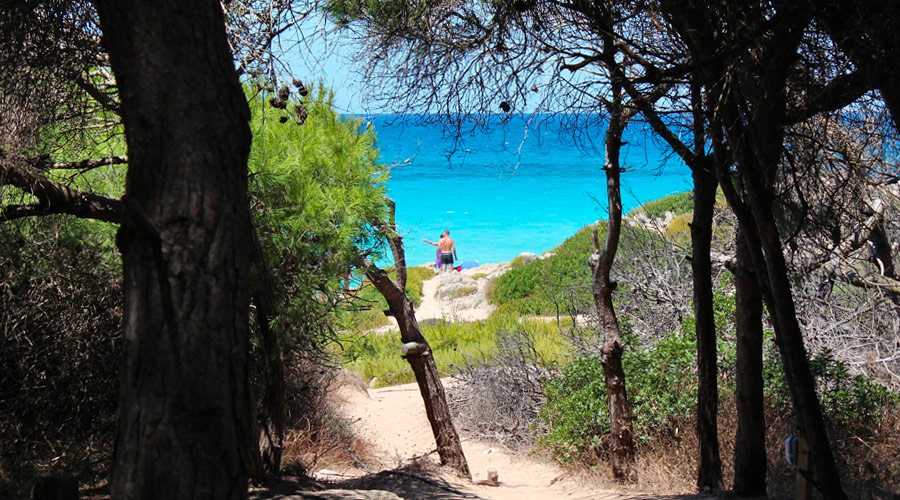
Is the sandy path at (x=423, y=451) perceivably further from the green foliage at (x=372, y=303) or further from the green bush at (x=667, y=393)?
the green foliage at (x=372, y=303)

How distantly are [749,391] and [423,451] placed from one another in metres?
6.01

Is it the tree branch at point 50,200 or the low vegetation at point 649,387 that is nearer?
the tree branch at point 50,200

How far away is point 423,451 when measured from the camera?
1062 cm

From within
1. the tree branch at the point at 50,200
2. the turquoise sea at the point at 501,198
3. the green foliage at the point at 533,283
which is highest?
the turquoise sea at the point at 501,198

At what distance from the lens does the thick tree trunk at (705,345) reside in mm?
6113

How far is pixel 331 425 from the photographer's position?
9.84 meters

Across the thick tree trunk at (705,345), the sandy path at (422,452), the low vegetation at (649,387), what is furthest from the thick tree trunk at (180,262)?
the low vegetation at (649,387)

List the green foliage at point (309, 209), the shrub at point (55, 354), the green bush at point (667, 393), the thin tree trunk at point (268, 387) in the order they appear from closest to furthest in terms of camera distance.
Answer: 1. the shrub at point (55, 354)
2. the thin tree trunk at point (268, 387)
3. the green foliage at point (309, 209)
4. the green bush at point (667, 393)

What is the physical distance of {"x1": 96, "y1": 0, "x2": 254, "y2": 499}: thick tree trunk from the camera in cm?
279

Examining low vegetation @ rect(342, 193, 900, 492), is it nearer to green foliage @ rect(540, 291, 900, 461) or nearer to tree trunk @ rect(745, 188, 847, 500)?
green foliage @ rect(540, 291, 900, 461)

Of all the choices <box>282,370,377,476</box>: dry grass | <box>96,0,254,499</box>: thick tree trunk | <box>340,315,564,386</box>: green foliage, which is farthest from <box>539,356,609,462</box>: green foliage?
<box>96,0,254,499</box>: thick tree trunk

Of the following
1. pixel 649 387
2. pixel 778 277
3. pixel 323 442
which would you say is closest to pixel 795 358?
pixel 778 277

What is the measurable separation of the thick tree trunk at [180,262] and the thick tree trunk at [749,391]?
13.0ft

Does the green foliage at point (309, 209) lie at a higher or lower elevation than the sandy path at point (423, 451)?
higher
